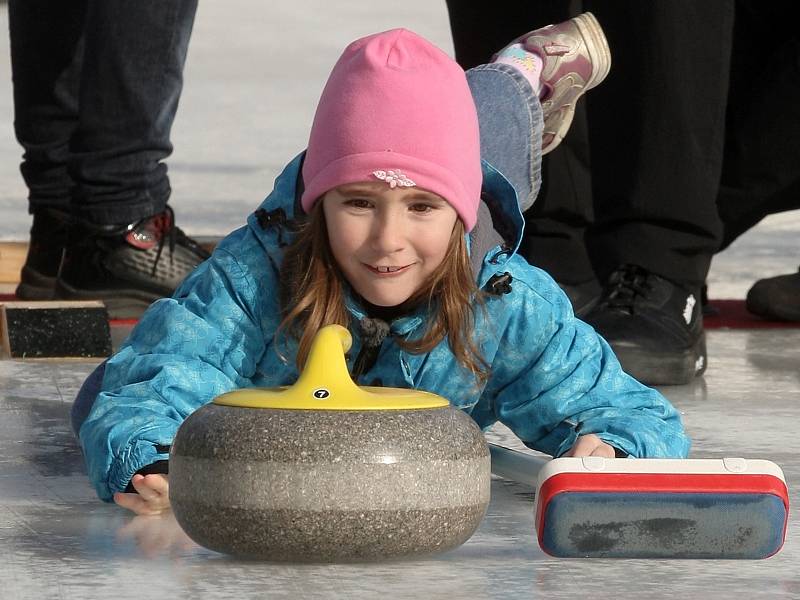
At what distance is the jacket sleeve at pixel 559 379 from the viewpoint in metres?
2.27

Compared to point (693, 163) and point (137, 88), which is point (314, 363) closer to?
point (693, 163)

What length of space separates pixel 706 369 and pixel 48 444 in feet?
4.75

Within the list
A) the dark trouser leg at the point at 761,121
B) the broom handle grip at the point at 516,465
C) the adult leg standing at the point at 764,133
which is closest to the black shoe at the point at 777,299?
the adult leg standing at the point at 764,133

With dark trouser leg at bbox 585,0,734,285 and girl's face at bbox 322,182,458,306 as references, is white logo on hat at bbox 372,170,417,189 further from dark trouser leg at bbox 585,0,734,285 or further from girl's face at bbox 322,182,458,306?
dark trouser leg at bbox 585,0,734,285

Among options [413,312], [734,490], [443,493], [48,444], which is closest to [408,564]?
[443,493]

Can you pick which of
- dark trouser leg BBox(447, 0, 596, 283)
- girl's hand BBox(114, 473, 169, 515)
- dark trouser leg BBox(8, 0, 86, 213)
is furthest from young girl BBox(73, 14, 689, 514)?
dark trouser leg BBox(8, 0, 86, 213)

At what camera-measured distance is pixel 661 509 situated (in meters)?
1.69

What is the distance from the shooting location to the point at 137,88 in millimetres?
3771

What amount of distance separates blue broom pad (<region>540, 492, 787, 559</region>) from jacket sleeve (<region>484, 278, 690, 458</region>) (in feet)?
1.69

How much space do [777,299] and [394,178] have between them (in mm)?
2350

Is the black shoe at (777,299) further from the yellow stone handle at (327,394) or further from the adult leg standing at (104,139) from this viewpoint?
the yellow stone handle at (327,394)

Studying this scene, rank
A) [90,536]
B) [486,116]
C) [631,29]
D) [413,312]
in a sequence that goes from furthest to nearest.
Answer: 1. [631,29]
2. [486,116]
3. [413,312]
4. [90,536]

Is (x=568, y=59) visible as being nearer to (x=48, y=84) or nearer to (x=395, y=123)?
(x=395, y=123)

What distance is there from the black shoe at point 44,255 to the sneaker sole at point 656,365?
5.25 ft
